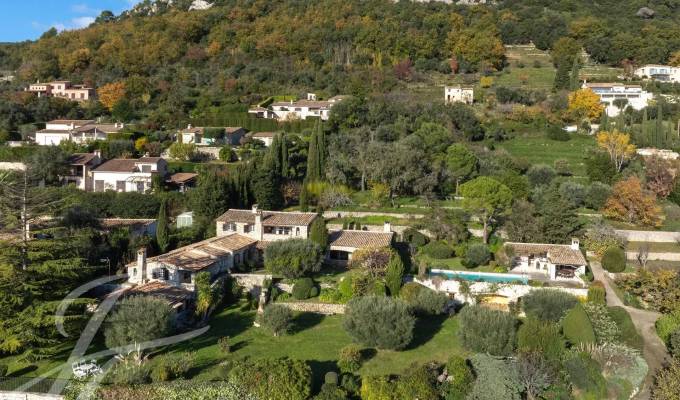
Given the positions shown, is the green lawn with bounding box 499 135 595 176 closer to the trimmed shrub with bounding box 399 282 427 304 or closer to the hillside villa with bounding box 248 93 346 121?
the hillside villa with bounding box 248 93 346 121

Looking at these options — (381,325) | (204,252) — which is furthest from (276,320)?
(204,252)

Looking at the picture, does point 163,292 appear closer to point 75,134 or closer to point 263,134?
point 263,134

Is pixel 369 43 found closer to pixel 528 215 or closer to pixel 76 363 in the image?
pixel 528 215

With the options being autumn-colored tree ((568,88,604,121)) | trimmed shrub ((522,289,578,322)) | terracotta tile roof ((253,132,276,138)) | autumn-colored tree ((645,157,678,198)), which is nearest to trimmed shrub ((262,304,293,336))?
trimmed shrub ((522,289,578,322))

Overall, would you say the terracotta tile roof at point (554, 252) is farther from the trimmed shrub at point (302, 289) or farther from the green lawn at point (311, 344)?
the trimmed shrub at point (302, 289)

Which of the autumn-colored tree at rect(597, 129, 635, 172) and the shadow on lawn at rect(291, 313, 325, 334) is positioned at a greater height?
the autumn-colored tree at rect(597, 129, 635, 172)

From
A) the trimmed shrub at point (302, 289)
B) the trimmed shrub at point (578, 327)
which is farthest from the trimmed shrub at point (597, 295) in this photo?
the trimmed shrub at point (302, 289)

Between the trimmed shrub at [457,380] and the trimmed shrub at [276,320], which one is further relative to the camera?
the trimmed shrub at [276,320]
